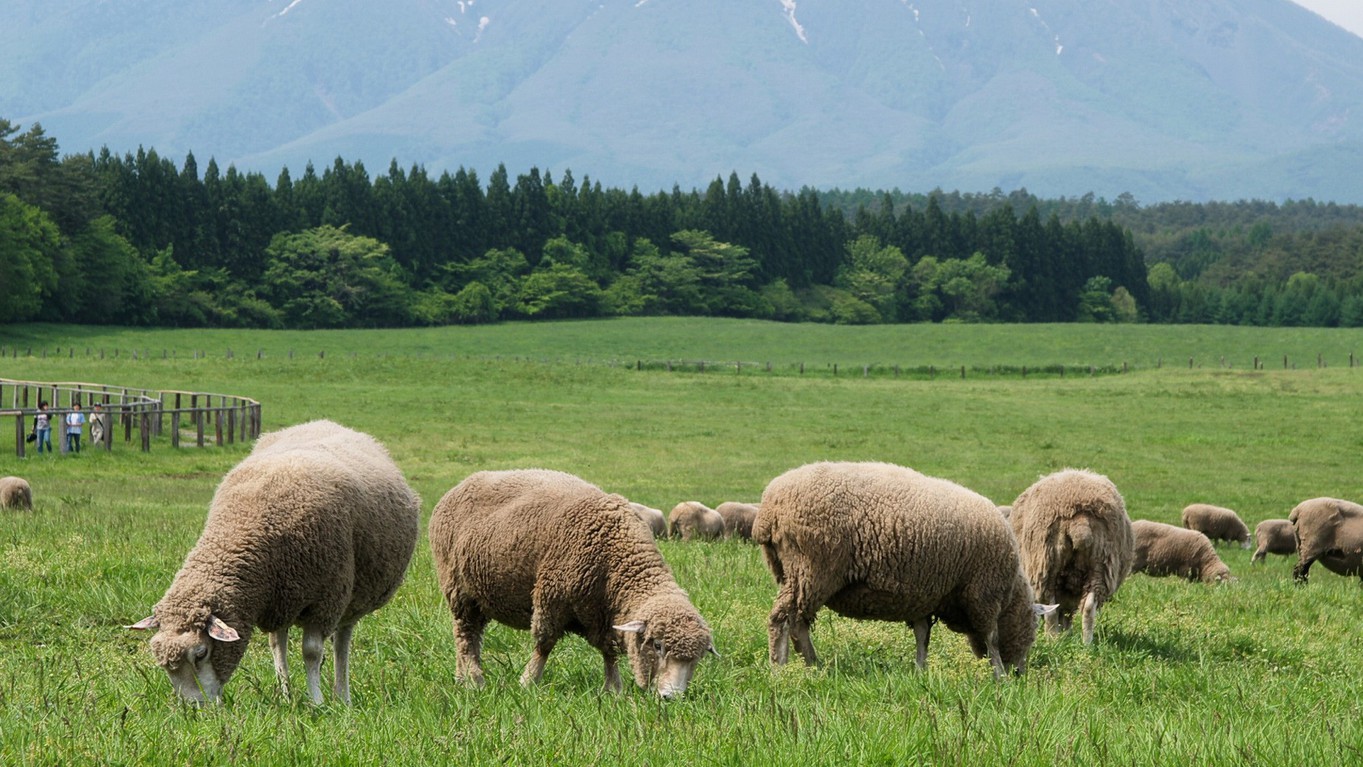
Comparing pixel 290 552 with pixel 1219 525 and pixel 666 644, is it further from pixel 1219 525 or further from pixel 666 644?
pixel 1219 525

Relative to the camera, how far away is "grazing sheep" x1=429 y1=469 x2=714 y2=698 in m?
8.00

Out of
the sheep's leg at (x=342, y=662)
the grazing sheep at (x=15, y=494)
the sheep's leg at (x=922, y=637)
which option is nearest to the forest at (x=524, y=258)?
the grazing sheep at (x=15, y=494)

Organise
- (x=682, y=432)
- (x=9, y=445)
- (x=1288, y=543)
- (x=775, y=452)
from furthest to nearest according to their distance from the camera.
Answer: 1. (x=682, y=432)
2. (x=775, y=452)
3. (x=9, y=445)
4. (x=1288, y=543)

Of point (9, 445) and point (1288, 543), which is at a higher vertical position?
point (1288, 543)

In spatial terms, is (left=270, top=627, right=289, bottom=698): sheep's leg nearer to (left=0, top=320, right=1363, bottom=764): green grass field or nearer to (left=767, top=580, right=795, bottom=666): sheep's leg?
(left=0, top=320, right=1363, bottom=764): green grass field

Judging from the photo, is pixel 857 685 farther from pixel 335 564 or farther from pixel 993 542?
pixel 335 564

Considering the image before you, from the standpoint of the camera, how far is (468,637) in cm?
891

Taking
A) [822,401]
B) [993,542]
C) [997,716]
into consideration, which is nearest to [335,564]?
[997,716]

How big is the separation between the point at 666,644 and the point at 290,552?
7.42 ft

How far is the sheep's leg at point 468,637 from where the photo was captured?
8773mm

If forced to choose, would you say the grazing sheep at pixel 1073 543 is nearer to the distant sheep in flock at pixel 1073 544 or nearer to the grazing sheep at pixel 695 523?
the distant sheep in flock at pixel 1073 544

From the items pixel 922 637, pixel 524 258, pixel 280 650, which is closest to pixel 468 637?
pixel 280 650

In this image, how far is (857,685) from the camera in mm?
8062

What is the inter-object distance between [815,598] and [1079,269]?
135174 mm
